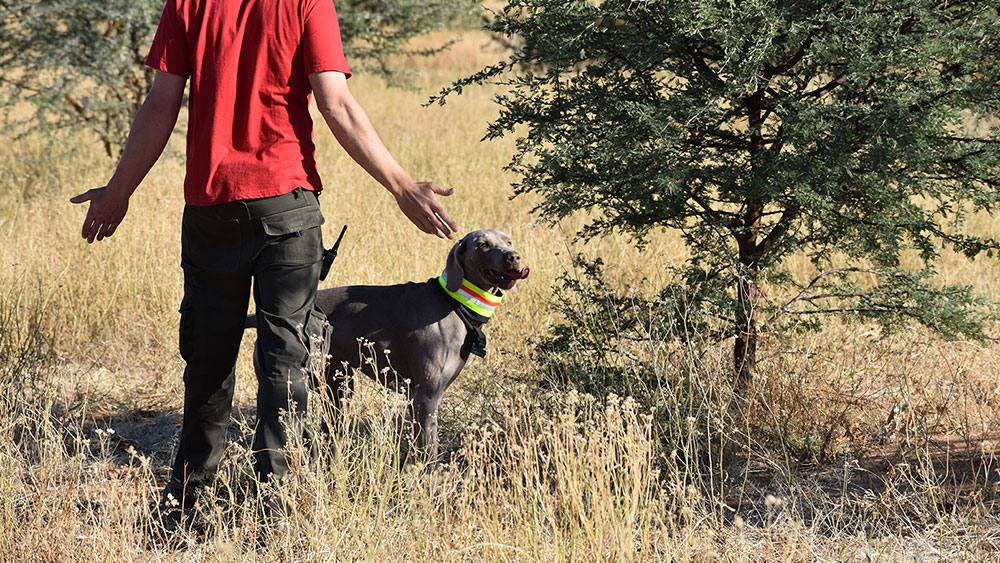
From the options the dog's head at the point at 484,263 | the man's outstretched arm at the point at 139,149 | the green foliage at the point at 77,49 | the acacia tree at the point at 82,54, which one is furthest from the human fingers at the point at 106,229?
the green foliage at the point at 77,49

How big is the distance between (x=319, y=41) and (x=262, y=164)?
0.48 metres

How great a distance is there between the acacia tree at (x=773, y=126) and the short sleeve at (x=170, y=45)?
1642 mm

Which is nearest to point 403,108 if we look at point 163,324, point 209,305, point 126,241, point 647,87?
point 126,241

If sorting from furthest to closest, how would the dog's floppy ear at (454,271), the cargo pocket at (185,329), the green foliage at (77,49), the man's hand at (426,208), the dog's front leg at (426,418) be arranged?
the green foliage at (77,49) → the dog's floppy ear at (454,271) → the dog's front leg at (426,418) → the cargo pocket at (185,329) → the man's hand at (426,208)

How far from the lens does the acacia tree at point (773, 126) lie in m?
4.06

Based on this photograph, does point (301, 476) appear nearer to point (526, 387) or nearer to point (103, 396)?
point (526, 387)

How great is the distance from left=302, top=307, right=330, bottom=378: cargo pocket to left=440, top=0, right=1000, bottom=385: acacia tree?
1440mm

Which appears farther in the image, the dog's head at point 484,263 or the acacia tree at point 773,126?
the dog's head at point 484,263

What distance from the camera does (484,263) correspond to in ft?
14.3

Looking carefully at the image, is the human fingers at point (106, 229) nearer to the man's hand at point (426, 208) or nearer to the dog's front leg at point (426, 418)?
the man's hand at point (426, 208)

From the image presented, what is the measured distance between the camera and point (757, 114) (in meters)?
4.59

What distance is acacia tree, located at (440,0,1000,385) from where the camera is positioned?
406cm

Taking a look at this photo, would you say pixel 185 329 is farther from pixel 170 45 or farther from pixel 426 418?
pixel 426 418

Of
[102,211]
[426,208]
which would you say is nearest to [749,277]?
[426,208]
